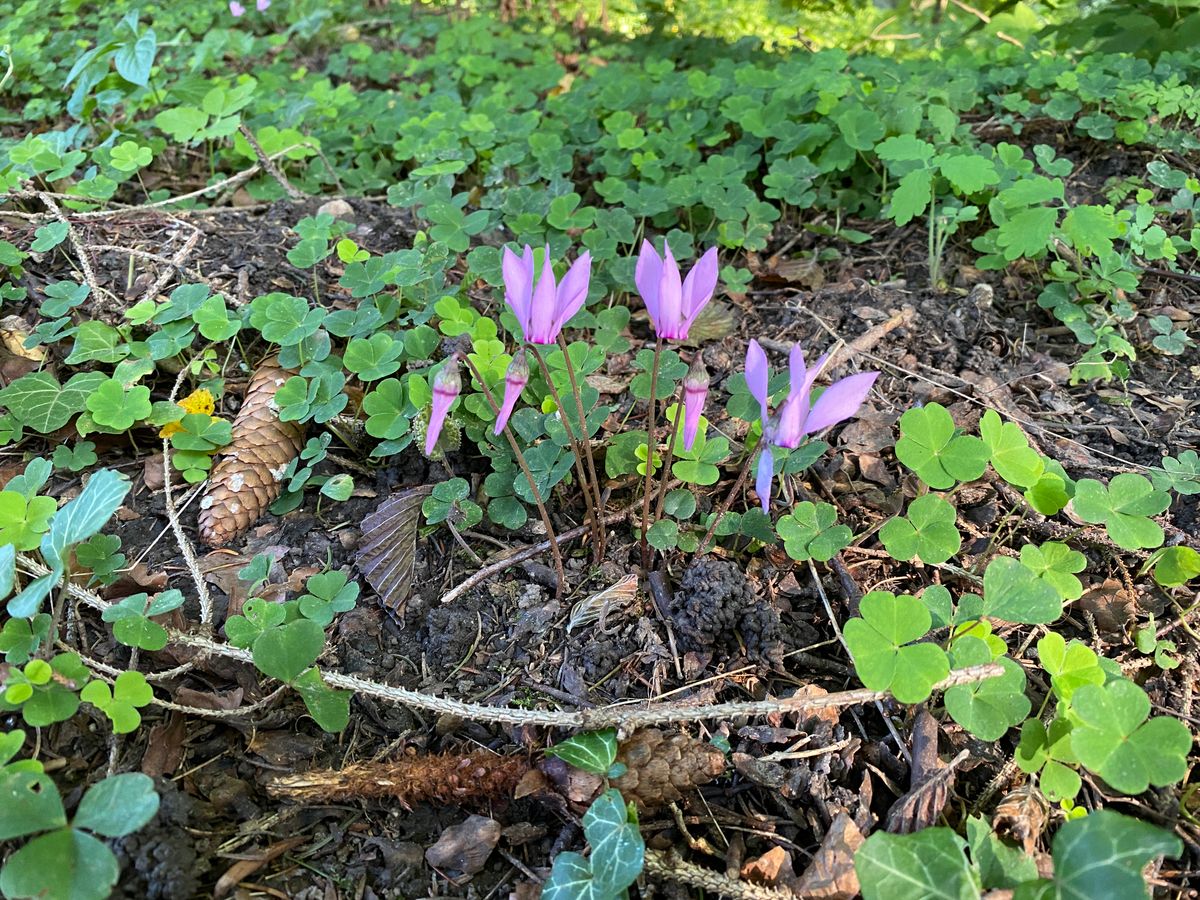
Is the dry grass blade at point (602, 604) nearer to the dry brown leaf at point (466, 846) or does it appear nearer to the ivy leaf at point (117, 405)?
the dry brown leaf at point (466, 846)

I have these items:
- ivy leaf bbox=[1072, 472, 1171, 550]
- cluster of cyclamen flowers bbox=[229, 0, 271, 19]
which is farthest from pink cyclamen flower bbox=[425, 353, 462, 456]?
cluster of cyclamen flowers bbox=[229, 0, 271, 19]

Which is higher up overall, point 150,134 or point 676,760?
point 150,134

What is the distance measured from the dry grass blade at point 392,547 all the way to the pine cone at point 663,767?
717mm

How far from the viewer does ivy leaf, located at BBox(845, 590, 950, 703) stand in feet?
4.95

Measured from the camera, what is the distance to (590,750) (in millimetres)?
1562

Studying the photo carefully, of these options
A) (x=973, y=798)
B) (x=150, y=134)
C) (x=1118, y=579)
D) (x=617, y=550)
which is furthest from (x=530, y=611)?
(x=150, y=134)

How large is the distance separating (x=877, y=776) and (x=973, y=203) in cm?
253

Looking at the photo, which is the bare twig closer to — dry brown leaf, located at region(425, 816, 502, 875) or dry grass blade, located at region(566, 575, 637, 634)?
dry grass blade, located at region(566, 575, 637, 634)

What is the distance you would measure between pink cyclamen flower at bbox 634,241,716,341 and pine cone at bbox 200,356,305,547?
1.25 meters

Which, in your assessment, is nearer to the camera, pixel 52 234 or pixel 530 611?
pixel 530 611

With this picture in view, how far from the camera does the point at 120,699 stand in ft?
4.99

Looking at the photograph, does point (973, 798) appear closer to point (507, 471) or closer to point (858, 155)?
point (507, 471)

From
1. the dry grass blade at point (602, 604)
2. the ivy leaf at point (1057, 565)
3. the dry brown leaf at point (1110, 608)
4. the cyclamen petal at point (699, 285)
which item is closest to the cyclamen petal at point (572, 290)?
the cyclamen petal at point (699, 285)

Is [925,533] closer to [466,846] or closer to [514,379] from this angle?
[514,379]
